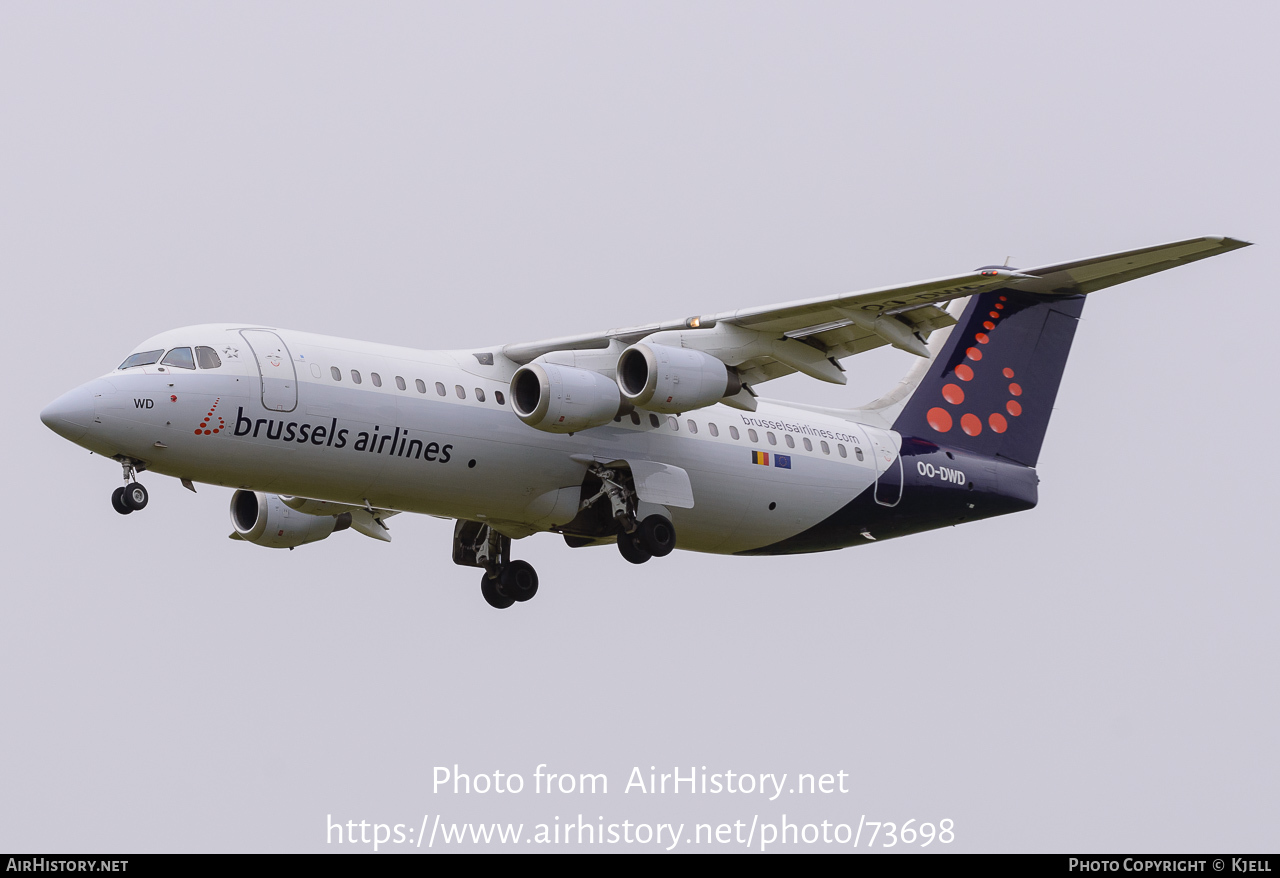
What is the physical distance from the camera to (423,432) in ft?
61.5

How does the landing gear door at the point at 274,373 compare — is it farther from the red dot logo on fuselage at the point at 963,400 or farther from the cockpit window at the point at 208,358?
the red dot logo on fuselage at the point at 963,400

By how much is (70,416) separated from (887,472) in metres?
9.97

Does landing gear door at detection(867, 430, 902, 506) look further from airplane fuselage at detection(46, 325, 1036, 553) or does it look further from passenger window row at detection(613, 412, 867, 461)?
passenger window row at detection(613, 412, 867, 461)

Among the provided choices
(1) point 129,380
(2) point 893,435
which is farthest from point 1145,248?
(1) point 129,380

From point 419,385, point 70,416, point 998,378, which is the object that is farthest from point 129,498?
point 998,378

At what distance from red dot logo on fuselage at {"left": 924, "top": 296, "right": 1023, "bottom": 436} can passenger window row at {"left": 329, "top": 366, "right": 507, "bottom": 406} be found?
6.39 m

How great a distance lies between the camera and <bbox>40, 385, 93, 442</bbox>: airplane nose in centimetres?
1714

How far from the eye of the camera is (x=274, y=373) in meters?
18.0

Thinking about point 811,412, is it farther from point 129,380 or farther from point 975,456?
point 129,380

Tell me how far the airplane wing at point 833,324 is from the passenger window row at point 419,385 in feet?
2.15

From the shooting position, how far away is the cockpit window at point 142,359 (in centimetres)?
1778

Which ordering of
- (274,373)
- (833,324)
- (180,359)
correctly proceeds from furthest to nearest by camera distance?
(833,324) < (274,373) < (180,359)

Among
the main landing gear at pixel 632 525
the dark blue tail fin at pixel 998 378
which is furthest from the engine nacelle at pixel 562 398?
the dark blue tail fin at pixel 998 378

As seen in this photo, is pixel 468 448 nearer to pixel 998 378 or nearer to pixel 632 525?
pixel 632 525
